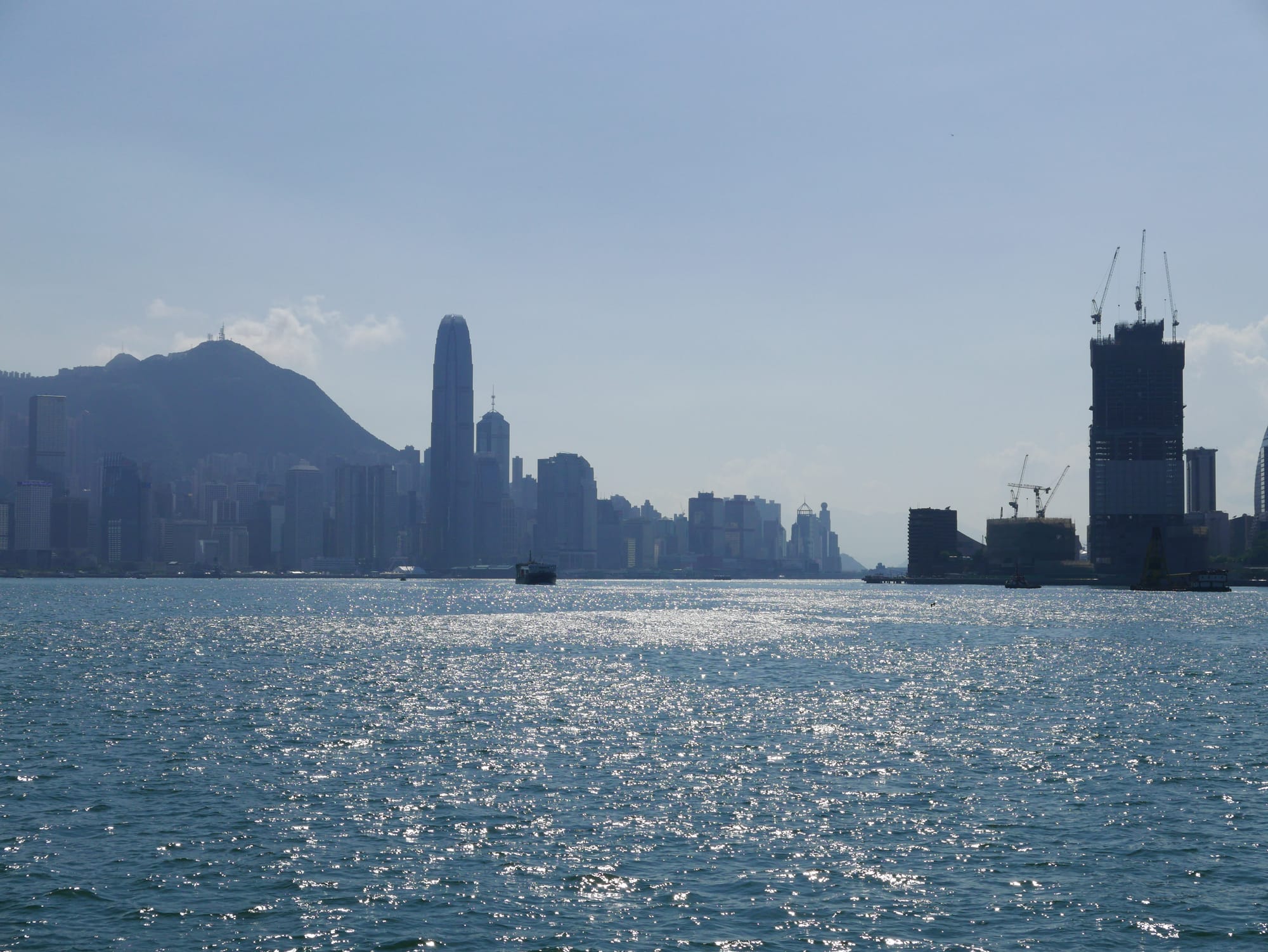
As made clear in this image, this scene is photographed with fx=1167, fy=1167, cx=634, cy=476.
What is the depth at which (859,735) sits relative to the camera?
65938 mm

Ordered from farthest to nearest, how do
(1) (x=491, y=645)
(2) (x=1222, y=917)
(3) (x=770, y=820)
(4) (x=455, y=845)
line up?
(1) (x=491, y=645), (3) (x=770, y=820), (4) (x=455, y=845), (2) (x=1222, y=917)

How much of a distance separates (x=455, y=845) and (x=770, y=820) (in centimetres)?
1205

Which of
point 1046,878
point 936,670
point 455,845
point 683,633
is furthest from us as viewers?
point 683,633

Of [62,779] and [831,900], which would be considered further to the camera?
[62,779]

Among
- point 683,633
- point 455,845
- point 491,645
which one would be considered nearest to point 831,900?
point 455,845

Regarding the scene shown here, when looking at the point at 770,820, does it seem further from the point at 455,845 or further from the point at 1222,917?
the point at 1222,917

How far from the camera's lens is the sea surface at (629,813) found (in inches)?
1271

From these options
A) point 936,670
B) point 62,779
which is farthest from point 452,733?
point 936,670

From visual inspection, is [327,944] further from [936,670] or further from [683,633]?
[683,633]

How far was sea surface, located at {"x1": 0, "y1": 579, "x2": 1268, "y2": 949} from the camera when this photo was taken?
3228cm

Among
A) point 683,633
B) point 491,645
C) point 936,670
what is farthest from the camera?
point 683,633

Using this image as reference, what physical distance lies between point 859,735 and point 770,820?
22.9 metres

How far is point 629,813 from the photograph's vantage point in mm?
45438

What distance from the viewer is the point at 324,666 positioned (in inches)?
4326
